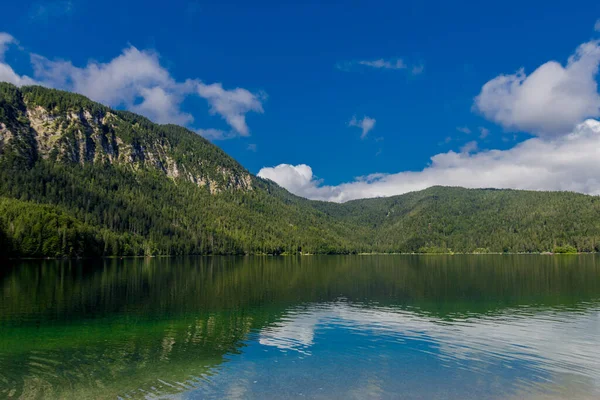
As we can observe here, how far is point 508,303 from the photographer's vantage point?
4888cm

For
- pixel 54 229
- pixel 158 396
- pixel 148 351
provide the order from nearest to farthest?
pixel 158 396 → pixel 148 351 → pixel 54 229

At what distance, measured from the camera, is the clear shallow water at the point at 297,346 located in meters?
20.7

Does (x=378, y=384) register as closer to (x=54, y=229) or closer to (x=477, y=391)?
(x=477, y=391)

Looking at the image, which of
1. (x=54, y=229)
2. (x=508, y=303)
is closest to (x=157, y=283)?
(x=508, y=303)

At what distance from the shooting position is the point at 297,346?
95.1ft

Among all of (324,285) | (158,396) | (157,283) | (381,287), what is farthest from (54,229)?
(158,396)

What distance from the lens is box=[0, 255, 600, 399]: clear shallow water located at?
816 inches

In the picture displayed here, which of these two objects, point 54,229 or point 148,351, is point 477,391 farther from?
point 54,229

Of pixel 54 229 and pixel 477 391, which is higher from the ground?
pixel 54 229

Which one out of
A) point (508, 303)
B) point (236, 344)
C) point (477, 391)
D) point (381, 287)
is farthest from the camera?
point (381, 287)

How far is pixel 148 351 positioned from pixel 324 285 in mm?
46237

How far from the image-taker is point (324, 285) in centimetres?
7094

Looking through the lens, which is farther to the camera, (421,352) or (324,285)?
(324,285)

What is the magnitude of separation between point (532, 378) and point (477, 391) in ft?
13.9
